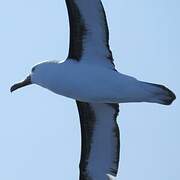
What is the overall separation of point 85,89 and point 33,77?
1.41 m

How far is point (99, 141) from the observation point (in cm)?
1769

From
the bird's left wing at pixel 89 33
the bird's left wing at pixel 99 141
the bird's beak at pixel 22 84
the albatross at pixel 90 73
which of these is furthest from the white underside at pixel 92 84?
the bird's left wing at pixel 99 141

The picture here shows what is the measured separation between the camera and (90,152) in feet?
58.4

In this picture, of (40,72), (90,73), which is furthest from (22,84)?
(90,73)

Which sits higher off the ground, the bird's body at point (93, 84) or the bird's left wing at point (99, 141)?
the bird's body at point (93, 84)

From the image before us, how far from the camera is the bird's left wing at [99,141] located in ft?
57.3

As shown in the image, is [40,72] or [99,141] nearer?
[40,72]

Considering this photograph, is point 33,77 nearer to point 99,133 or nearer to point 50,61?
point 50,61

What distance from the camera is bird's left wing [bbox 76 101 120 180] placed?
17469 mm

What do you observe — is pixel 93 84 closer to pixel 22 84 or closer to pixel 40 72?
pixel 40 72

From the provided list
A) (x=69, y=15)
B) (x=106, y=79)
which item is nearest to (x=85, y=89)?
(x=106, y=79)

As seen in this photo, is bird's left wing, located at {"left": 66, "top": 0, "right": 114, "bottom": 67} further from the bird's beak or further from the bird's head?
the bird's beak

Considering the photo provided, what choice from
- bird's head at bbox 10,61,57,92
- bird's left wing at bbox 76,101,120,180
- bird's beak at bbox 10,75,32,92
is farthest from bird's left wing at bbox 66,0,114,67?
bird's left wing at bbox 76,101,120,180

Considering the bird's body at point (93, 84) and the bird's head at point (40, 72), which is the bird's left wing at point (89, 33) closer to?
the bird's body at point (93, 84)
